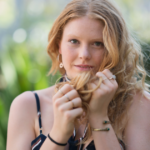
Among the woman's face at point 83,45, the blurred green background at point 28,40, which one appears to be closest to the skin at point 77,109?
the woman's face at point 83,45

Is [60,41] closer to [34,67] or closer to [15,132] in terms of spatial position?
[15,132]

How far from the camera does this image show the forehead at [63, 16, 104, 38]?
85.0 inches

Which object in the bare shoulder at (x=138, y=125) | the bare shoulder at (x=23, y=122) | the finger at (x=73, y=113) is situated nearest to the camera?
the finger at (x=73, y=113)

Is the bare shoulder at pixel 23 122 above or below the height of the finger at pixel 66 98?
below

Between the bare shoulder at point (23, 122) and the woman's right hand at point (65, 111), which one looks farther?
the bare shoulder at point (23, 122)

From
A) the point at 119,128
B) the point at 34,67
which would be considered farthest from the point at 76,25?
the point at 34,67

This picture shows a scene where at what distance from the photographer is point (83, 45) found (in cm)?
217

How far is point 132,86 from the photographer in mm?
2432

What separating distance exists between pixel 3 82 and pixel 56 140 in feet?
11.4

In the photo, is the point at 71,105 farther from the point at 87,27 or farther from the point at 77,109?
the point at 87,27

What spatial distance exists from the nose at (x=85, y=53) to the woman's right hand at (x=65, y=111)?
0.37 meters

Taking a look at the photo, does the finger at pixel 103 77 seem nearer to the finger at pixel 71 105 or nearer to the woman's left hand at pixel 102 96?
the woman's left hand at pixel 102 96

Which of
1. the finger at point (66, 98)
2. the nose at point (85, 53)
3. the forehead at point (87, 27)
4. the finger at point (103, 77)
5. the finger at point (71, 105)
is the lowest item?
the finger at point (71, 105)

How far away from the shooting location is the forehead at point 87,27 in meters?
2.16
